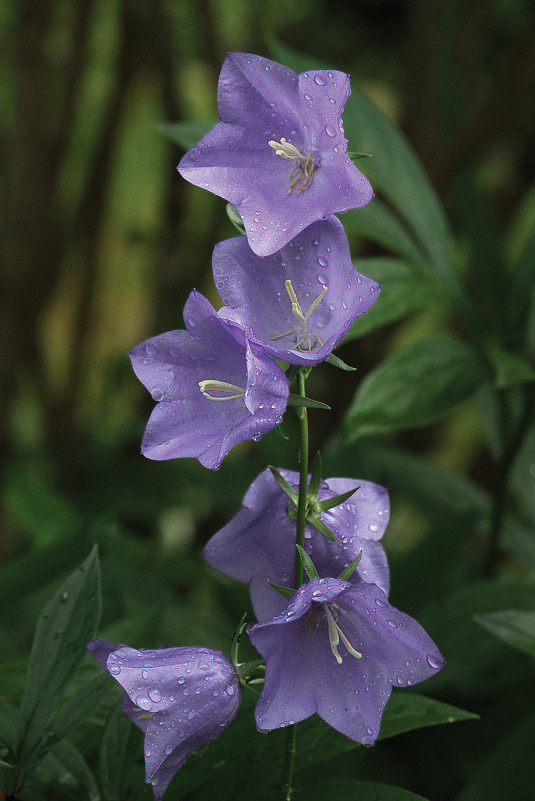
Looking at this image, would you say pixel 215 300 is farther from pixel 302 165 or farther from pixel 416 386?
pixel 302 165

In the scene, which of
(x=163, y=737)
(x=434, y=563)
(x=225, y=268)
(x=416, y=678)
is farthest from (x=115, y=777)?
(x=434, y=563)

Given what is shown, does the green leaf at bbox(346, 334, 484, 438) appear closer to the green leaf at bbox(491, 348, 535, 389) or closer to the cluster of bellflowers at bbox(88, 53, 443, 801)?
the green leaf at bbox(491, 348, 535, 389)

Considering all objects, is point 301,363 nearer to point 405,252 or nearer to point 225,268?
point 225,268

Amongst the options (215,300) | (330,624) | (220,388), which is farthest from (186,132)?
(215,300)

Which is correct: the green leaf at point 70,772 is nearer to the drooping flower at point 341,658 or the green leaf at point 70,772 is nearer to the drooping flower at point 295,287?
the drooping flower at point 341,658

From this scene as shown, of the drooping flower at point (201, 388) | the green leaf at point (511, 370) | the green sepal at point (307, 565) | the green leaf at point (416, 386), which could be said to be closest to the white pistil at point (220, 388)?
the drooping flower at point (201, 388)

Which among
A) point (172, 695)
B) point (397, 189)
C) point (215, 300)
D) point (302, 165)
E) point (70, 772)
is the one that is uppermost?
point (302, 165)
